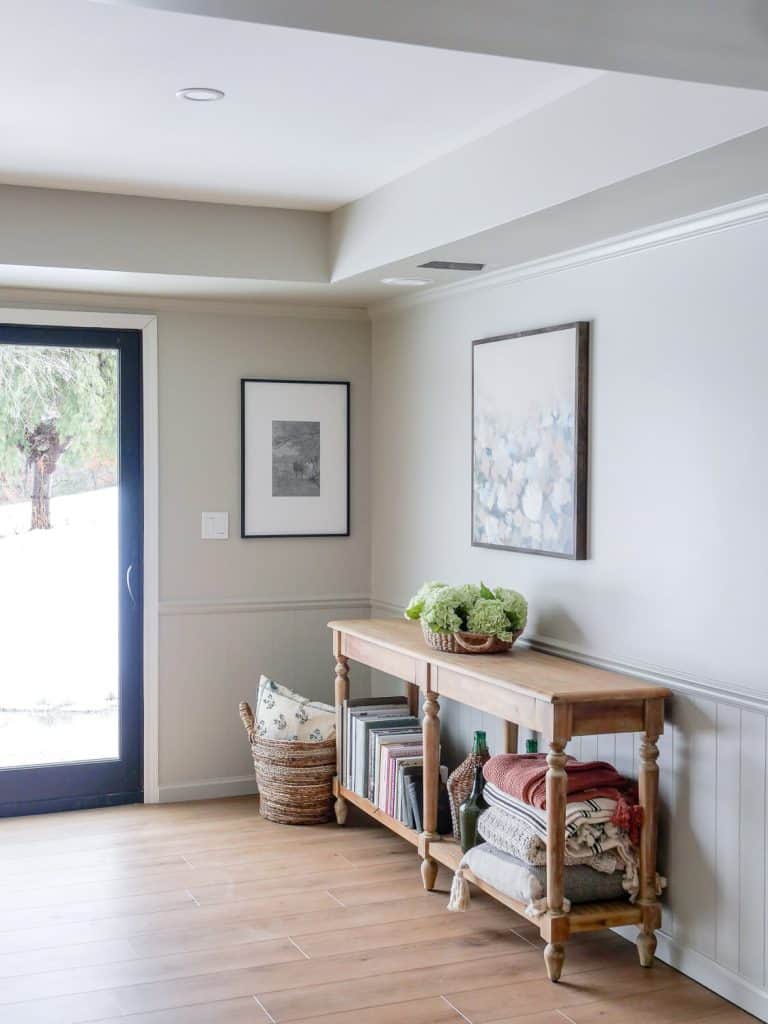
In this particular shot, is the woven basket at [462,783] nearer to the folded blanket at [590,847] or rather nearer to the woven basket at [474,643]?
the woven basket at [474,643]

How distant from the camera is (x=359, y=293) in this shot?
5.07 metres

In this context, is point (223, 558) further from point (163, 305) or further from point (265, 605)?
point (163, 305)

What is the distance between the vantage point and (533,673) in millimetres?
3668

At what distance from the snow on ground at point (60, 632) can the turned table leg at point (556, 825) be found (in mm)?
2510

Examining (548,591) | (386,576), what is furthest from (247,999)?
(386,576)

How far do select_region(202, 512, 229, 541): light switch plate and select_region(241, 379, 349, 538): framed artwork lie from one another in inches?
3.2

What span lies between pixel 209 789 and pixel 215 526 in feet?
3.80

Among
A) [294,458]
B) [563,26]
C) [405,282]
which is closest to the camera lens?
[563,26]

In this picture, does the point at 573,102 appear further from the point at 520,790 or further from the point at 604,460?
the point at 520,790

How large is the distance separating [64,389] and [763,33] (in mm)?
3714

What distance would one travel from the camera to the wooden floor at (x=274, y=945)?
3.24 m

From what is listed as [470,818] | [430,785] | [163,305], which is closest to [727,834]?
[470,818]

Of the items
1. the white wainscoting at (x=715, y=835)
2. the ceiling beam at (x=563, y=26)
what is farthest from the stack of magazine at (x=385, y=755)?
the ceiling beam at (x=563, y=26)

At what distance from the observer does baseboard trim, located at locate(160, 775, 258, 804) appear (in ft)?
17.4
